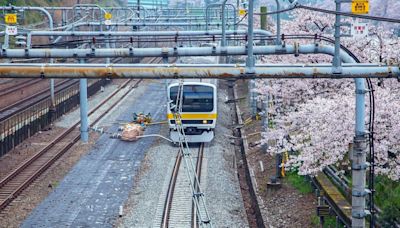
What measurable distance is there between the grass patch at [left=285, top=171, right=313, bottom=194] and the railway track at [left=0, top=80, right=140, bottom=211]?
6.47m

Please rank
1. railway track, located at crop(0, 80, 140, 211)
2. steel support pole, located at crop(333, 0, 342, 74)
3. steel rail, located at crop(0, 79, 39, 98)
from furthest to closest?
1. steel rail, located at crop(0, 79, 39, 98)
2. railway track, located at crop(0, 80, 140, 211)
3. steel support pole, located at crop(333, 0, 342, 74)

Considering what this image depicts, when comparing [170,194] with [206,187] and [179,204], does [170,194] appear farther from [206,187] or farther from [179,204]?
[206,187]

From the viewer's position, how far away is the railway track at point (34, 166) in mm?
14845

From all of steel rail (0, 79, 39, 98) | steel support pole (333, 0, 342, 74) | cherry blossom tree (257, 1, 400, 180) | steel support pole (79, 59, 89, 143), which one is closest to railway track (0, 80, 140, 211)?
steel support pole (79, 59, 89, 143)

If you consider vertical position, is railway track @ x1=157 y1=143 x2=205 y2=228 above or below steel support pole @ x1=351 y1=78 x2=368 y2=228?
below

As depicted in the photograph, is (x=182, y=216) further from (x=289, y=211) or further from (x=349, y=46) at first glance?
(x=349, y=46)

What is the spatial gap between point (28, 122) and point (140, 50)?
12.1 metres

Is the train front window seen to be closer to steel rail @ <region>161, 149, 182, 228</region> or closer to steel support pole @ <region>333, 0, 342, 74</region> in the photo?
steel rail @ <region>161, 149, 182, 228</region>

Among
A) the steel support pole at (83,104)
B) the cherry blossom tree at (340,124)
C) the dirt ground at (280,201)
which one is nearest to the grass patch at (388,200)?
the cherry blossom tree at (340,124)

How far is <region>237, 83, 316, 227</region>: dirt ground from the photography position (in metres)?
13.2

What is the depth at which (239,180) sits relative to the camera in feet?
56.4

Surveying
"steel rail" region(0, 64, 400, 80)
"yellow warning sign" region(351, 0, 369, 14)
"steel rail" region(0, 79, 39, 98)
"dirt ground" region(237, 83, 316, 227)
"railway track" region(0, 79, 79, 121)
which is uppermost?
"yellow warning sign" region(351, 0, 369, 14)

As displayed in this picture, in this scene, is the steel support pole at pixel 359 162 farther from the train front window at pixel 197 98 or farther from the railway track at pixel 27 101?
the railway track at pixel 27 101

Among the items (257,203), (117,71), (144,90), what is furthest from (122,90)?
(117,71)
